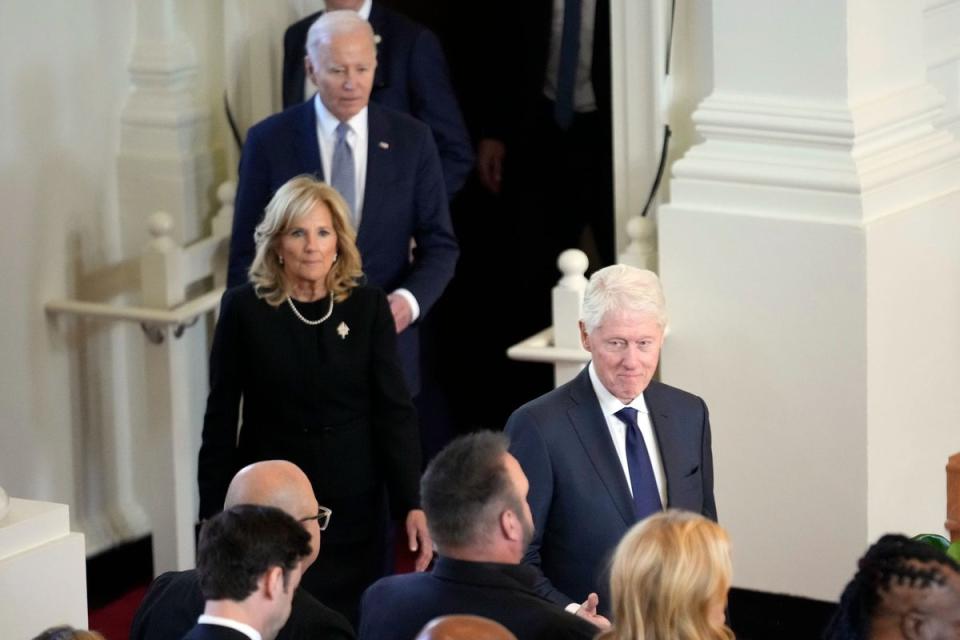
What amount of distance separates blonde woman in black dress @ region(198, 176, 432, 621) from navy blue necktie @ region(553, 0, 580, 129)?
1.79 metres

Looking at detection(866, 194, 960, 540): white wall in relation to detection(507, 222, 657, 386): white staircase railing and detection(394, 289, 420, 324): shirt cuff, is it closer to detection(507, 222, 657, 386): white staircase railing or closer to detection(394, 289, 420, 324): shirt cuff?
detection(507, 222, 657, 386): white staircase railing

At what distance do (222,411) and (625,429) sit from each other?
131 centimetres

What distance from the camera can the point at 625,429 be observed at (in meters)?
4.43

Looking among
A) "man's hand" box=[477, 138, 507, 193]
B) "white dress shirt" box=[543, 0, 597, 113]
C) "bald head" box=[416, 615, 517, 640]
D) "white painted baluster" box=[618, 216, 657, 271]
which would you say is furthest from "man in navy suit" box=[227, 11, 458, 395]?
"bald head" box=[416, 615, 517, 640]

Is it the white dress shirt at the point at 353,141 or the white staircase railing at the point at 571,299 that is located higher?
the white dress shirt at the point at 353,141

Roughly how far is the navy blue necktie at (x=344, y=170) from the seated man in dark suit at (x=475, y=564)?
100 inches

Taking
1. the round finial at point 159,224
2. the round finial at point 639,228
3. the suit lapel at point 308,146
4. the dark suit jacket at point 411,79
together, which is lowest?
the round finial at point 639,228

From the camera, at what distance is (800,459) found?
5871mm

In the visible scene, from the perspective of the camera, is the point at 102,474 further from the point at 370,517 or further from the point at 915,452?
the point at 915,452

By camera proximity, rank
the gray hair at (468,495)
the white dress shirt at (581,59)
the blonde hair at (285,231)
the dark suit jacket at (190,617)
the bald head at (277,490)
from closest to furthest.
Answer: the gray hair at (468,495)
the dark suit jacket at (190,617)
the bald head at (277,490)
the blonde hair at (285,231)
the white dress shirt at (581,59)

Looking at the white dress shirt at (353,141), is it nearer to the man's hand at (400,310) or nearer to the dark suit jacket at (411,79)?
the man's hand at (400,310)


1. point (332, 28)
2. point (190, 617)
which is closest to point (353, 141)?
point (332, 28)

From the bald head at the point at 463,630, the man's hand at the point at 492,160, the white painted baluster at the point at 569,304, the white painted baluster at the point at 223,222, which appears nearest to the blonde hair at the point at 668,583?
the bald head at the point at 463,630

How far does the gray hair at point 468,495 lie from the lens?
3508 millimetres
